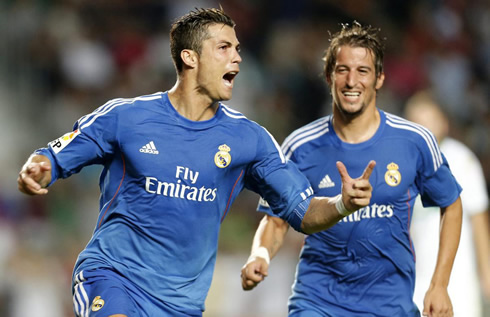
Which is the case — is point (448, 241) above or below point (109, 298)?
above

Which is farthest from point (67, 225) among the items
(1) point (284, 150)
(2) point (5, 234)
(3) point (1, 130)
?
(1) point (284, 150)

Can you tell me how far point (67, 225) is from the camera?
11453 millimetres

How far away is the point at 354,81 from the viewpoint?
557cm

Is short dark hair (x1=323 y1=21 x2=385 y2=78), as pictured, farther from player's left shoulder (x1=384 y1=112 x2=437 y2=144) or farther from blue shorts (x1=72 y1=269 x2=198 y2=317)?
blue shorts (x1=72 y1=269 x2=198 y2=317)

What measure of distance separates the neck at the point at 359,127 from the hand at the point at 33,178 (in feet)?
6.72

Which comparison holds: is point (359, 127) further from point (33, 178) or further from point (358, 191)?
point (33, 178)

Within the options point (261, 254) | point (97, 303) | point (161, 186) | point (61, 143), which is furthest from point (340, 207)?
point (61, 143)

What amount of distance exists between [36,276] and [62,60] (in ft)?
11.5

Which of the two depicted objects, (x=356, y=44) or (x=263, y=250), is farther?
(x=356, y=44)

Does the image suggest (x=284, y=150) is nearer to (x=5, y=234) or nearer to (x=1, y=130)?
(x=5, y=234)

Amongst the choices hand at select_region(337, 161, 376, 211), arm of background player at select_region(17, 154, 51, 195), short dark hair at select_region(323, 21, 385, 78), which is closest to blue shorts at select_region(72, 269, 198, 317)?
arm of background player at select_region(17, 154, 51, 195)

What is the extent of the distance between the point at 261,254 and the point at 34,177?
5.12 ft

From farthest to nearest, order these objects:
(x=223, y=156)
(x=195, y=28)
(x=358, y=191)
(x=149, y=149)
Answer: (x=195, y=28) < (x=223, y=156) < (x=149, y=149) < (x=358, y=191)

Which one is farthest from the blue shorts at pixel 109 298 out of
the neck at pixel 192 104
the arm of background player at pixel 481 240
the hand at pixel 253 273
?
the arm of background player at pixel 481 240
